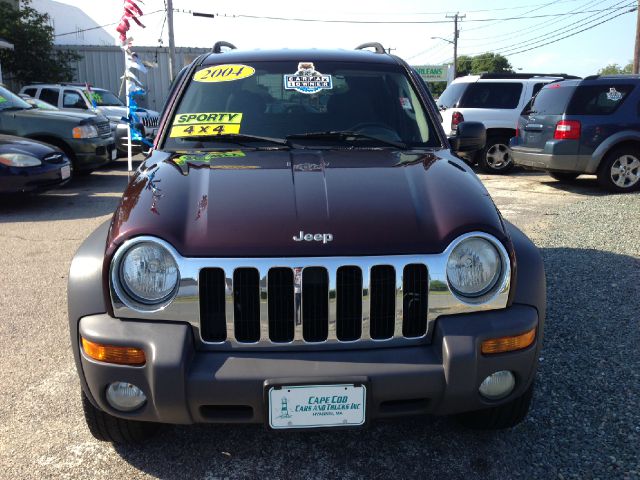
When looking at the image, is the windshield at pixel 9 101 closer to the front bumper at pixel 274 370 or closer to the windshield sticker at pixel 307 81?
the windshield sticker at pixel 307 81

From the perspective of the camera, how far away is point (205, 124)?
3.20 meters

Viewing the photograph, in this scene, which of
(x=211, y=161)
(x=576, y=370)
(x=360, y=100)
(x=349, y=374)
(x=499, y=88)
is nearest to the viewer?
(x=349, y=374)

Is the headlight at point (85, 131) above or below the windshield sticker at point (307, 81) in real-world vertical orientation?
below

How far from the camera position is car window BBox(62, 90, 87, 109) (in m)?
14.3

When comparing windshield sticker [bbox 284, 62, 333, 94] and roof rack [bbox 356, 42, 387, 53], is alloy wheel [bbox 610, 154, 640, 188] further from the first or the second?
windshield sticker [bbox 284, 62, 333, 94]

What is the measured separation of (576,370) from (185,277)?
237 cm

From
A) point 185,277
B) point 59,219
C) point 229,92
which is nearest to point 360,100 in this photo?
point 229,92

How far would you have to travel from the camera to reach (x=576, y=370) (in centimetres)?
324

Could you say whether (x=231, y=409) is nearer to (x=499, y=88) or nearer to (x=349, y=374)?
(x=349, y=374)

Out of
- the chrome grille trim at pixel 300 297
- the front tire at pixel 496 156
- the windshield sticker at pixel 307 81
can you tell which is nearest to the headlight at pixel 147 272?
the chrome grille trim at pixel 300 297

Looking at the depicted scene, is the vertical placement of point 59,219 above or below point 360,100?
below

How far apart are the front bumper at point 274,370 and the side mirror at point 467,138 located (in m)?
1.74

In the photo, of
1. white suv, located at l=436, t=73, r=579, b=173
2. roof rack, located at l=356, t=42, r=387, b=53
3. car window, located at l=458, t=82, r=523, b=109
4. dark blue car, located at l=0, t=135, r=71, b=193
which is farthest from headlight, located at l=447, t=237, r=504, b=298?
car window, located at l=458, t=82, r=523, b=109

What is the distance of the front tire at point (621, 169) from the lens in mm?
8993
